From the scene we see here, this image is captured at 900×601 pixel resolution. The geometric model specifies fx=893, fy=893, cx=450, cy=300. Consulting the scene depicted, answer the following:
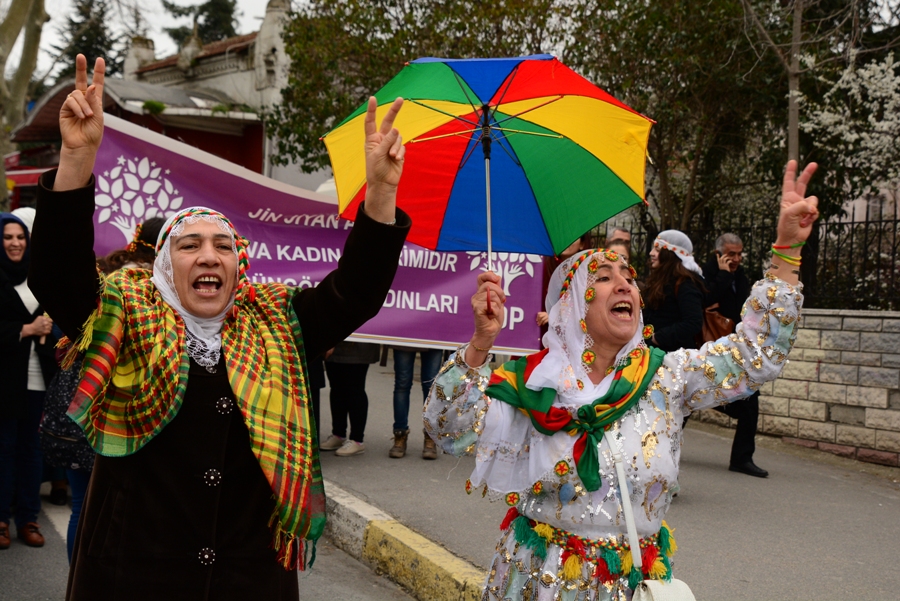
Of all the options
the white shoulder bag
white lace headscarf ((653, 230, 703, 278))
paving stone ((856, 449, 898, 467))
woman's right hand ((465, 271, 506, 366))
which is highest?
white lace headscarf ((653, 230, 703, 278))

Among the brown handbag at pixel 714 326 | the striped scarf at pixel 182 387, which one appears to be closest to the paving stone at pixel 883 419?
the brown handbag at pixel 714 326

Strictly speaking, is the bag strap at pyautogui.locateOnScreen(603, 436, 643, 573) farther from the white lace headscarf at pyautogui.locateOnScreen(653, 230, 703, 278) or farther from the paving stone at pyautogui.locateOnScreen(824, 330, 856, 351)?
the paving stone at pyautogui.locateOnScreen(824, 330, 856, 351)

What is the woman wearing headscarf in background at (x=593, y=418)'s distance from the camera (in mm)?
2725

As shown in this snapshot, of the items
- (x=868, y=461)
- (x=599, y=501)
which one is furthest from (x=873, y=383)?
(x=599, y=501)

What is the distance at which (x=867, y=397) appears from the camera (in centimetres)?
816

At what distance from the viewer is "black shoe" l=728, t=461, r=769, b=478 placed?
24.1 ft

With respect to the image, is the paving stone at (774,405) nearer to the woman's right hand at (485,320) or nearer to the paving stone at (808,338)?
the paving stone at (808,338)

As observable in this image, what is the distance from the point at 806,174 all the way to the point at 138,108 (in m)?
18.3

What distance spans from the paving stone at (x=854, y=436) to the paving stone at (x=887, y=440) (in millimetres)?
52

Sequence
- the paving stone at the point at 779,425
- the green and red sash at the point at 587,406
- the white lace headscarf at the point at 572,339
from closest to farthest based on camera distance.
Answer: the green and red sash at the point at 587,406 < the white lace headscarf at the point at 572,339 < the paving stone at the point at 779,425

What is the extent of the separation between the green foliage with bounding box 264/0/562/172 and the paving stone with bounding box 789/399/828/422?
7.04 meters

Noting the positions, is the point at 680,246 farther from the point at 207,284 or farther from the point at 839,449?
the point at 207,284

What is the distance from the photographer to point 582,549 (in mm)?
2766

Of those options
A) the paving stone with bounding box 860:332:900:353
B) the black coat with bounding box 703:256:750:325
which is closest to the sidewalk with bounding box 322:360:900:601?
the paving stone with bounding box 860:332:900:353
